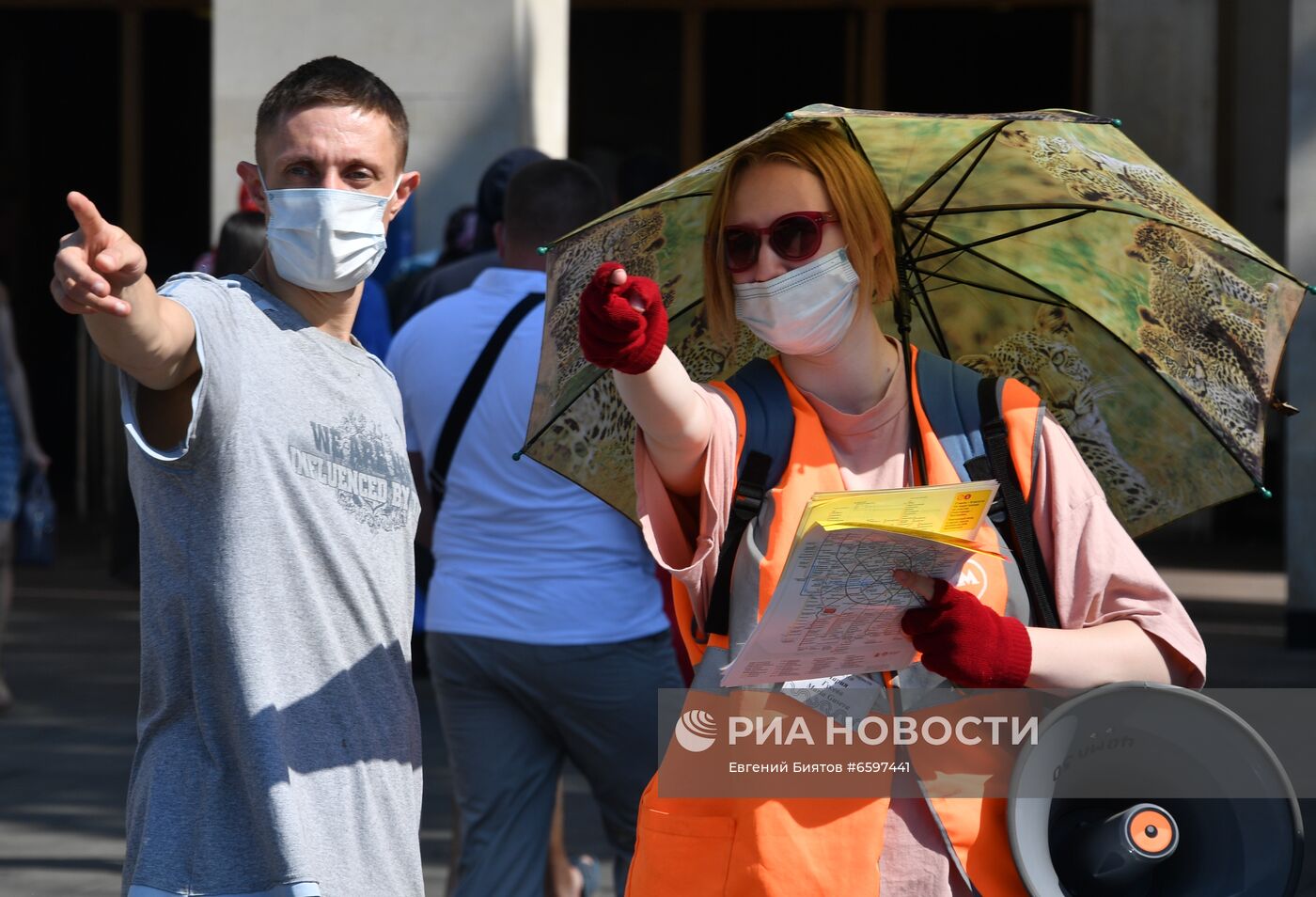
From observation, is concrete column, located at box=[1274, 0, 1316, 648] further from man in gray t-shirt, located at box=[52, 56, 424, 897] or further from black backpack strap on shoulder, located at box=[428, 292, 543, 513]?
man in gray t-shirt, located at box=[52, 56, 424, 897]

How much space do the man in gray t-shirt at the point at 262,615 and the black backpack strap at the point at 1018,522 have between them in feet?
2.89

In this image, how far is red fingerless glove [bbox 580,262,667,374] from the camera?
7.54 feet

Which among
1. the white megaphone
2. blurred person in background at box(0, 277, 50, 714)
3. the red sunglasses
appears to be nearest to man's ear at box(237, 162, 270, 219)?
the red sunglasses

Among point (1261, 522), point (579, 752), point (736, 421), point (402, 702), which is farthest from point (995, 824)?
point (1261, 522)

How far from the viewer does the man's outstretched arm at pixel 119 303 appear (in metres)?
2.19

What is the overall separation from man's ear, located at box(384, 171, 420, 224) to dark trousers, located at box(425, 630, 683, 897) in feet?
5.02

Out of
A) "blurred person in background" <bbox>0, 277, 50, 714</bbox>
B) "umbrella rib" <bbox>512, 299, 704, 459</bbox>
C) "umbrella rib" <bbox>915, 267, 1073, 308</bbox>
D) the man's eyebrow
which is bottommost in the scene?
"blurred person in background" <bbox>0, 277, 50, 714</bbox>

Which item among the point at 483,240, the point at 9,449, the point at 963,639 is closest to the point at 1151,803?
the point at 963,639

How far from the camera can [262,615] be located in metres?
2.54

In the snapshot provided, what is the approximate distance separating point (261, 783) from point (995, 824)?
1.00 m

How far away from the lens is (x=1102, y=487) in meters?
3.08

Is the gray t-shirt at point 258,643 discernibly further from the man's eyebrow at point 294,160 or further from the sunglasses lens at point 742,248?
the sunglasses lens at point 742,248

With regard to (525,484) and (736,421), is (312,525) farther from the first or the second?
(525,484)

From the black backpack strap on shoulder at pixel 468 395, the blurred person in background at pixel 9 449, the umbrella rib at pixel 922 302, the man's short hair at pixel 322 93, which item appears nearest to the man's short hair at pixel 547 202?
the black backpack strap on shoulder at pixel 468 395
